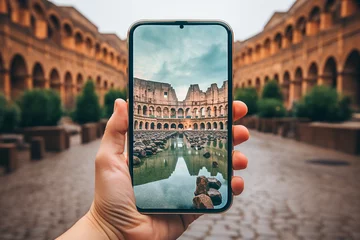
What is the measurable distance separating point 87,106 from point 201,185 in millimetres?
12633

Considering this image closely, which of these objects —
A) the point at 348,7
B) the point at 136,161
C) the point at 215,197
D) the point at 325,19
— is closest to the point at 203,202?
the point at 215,197

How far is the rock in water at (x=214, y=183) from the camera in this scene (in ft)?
3.98

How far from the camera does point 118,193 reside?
1.27 metres

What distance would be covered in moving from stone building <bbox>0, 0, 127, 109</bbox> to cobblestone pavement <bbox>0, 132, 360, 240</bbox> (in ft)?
26.3

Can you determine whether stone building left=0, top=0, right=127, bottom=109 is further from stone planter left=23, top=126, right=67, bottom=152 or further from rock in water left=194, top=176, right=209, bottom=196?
rock in water left=194, top=176, right=209, bottom=196

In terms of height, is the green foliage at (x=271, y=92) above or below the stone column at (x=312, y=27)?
below

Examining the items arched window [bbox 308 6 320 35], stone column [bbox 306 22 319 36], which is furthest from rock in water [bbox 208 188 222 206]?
stone column [bbox 306 22 319 36]

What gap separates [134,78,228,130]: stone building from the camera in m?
1.15

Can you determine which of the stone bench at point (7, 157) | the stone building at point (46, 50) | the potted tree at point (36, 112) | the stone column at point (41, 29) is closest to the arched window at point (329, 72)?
the stone building at point (46, 50)

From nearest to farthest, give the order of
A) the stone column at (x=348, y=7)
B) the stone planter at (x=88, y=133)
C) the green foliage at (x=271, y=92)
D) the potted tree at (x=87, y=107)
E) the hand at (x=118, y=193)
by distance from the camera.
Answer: the hand at (x=118, y=193) < the stone planter at (x=88, y=133) < the potted tree at (x=87, y=107) < the stone column at (x=348, y=7) < the green foliage at (x=271, y=92)

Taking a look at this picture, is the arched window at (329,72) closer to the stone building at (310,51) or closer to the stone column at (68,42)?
the stone building at (310,51)

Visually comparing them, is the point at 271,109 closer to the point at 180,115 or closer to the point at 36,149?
the point at 36,149

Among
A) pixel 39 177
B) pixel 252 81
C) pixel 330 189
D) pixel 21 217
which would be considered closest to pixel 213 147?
pixel 21 217

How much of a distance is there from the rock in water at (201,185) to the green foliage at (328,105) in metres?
11.2
